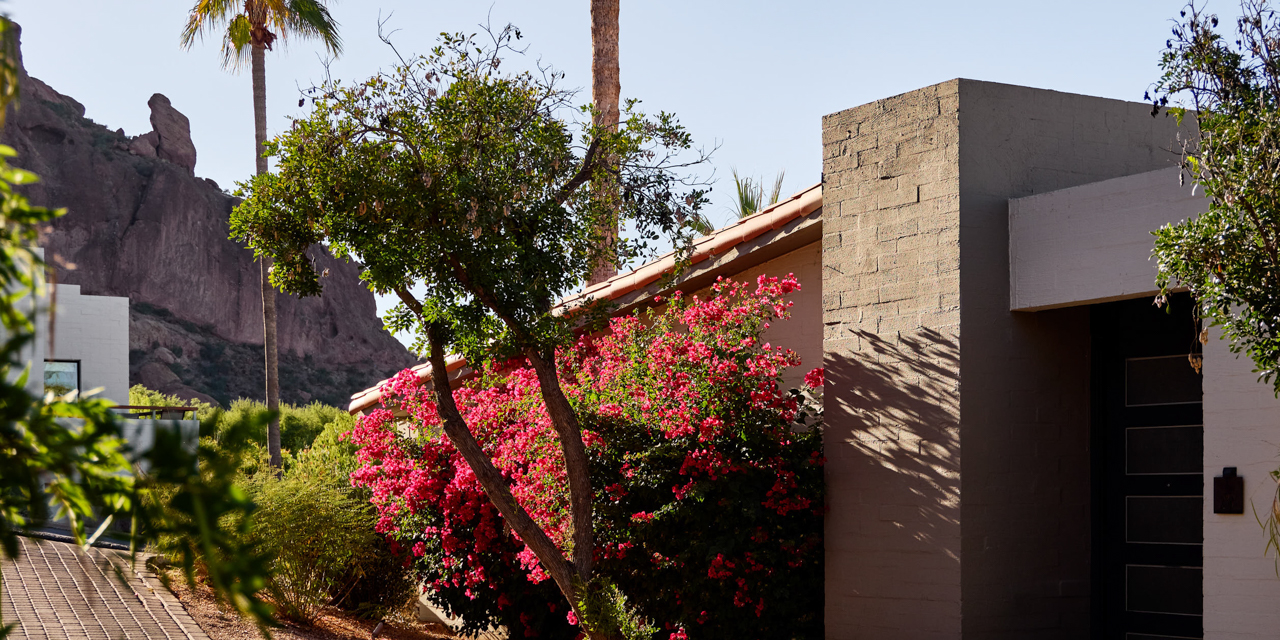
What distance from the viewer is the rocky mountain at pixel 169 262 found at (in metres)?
56.0

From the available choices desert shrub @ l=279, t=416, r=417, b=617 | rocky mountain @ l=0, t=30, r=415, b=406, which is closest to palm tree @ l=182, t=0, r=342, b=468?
desert shrub @ l=279, t=416, r=417, b=617

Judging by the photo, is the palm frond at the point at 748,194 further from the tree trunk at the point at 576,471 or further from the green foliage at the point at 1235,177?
the green foliage at the point at 1235,177

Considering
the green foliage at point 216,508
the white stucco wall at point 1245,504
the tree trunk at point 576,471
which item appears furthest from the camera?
the tree trunk at point 576,471

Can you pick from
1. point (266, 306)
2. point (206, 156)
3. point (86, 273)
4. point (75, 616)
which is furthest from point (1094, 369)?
point (206, 156)

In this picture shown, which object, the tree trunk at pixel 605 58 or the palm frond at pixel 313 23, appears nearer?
the tree trunk at pixel 605 58

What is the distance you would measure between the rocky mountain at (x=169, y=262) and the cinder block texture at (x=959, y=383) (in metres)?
49.5

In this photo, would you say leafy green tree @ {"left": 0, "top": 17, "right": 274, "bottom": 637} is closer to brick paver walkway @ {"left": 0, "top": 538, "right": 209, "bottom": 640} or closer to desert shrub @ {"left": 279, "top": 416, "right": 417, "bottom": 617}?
brick paver walkway @ {"left": 0, "top": 538, "right": 209, "bottom": 640}

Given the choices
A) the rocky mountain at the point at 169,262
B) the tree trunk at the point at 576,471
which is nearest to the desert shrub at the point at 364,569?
the tree trunk at the point at 576,471

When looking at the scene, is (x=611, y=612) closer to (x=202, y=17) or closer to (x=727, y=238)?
(x=727, y=238)

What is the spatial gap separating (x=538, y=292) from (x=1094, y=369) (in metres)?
3.89

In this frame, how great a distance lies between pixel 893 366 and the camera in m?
7.85

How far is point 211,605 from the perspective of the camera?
1034 centimetres

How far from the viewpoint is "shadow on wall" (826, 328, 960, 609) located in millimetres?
7434

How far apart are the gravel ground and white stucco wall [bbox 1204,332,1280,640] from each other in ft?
21.2
